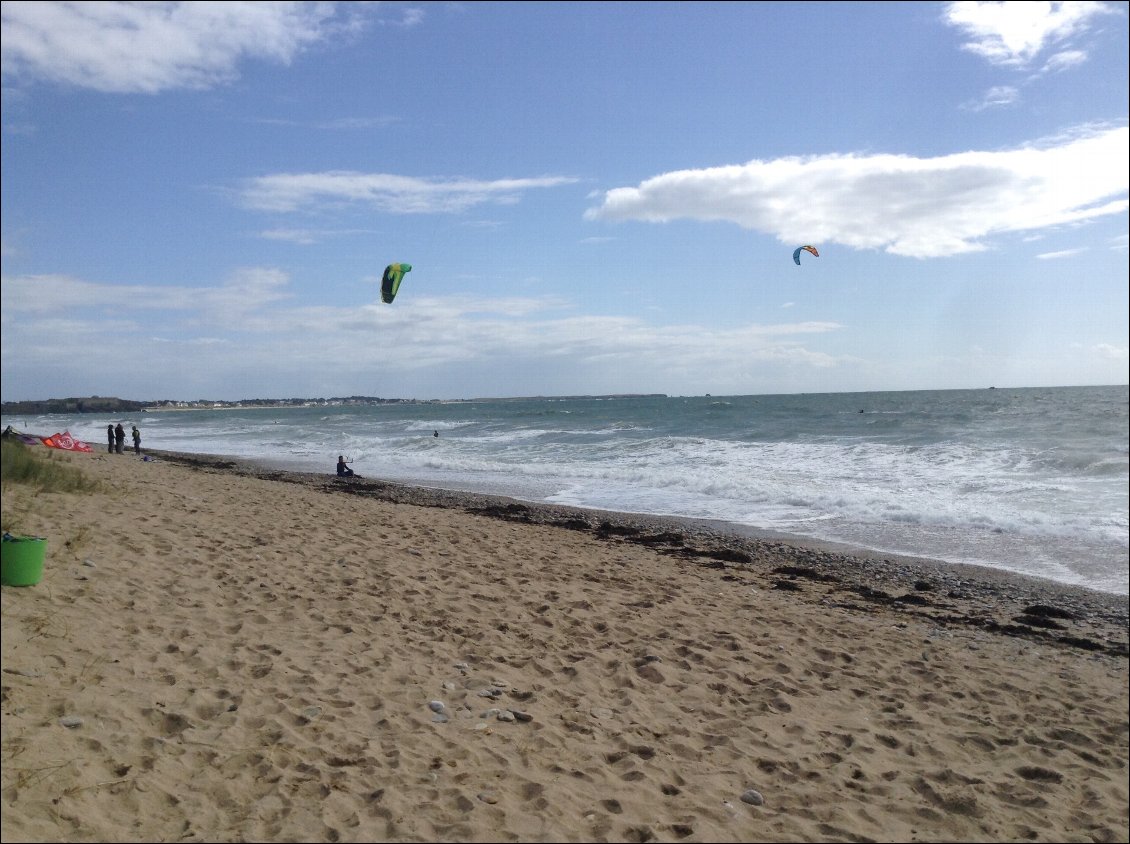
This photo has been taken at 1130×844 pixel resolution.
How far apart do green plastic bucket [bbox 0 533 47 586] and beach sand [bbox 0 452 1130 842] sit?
0.09 meters

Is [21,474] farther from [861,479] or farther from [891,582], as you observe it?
[861,479]

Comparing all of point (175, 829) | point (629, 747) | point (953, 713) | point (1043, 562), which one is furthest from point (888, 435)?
point (175, 829)

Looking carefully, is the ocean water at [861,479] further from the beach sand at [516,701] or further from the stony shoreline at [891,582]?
the beach sand at [516,701]

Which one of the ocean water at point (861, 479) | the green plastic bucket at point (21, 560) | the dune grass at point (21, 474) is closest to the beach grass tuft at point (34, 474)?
the dune grass at point (21, 474)

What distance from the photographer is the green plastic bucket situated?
12.8 ft

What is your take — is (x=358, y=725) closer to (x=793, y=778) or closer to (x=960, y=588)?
(x=793, y=778)

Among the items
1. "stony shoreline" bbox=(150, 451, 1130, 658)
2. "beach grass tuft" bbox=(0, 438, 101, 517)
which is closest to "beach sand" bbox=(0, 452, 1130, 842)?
"stony shoreline" bbox=(150, 451, 1130, 658)

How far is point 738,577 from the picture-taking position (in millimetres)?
8344

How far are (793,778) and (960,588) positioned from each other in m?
5.41

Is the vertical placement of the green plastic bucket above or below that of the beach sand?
above

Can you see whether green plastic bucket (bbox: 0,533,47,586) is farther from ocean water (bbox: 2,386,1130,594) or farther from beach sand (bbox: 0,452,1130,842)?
ocean water (bbox: 2,386,1130,594)

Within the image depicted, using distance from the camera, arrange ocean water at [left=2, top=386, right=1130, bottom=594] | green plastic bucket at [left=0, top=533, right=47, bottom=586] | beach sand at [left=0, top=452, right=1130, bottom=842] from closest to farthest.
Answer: beach sand at [left=0, top=452, right=1130, bottom=842] < green plastic bucket at [left=0, top=533, right=47, bottom=586] < ocean water at [left=2, top=386, right=1130, bottom=594]

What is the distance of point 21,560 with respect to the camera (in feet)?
13.3

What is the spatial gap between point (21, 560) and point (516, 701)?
2898 millimetres
